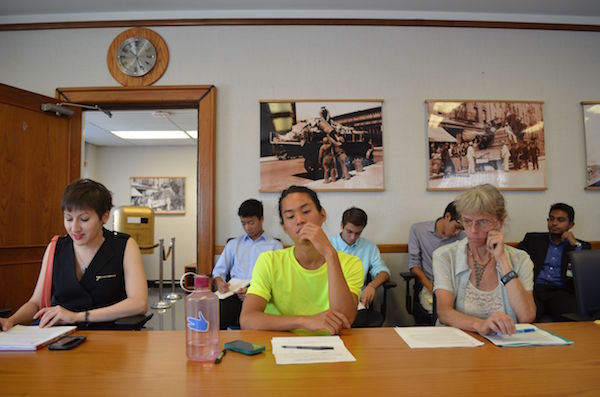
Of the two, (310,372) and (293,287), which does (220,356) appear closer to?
(310,372)

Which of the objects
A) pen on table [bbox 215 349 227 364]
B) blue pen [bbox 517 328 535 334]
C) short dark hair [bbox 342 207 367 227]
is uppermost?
short dark hair [bbox 342 207 367 227]

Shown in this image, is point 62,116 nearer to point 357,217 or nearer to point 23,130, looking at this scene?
point 23,130

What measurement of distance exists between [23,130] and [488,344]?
381 centimetres

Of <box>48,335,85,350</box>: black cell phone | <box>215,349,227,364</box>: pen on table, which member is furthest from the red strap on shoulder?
<box>215,349,227,364</box>: pen on table

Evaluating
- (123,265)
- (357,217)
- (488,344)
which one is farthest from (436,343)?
(357,217)

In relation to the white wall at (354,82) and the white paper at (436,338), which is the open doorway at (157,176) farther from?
the white paper at (436,338)

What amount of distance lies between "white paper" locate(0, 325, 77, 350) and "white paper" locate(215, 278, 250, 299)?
1346 millimetres

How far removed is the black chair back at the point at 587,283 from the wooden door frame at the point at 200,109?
2.71 meters

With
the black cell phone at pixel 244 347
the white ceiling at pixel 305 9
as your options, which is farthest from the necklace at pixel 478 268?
the white ceiling at pixel 305 9

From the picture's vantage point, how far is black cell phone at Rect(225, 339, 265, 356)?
3.88 feet

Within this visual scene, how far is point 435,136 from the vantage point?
11.9 ft

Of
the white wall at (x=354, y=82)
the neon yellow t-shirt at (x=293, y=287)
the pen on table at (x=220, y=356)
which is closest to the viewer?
the pen on table at (x=220, y=356)

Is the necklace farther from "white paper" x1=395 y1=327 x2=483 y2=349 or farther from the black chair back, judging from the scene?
the black chair back

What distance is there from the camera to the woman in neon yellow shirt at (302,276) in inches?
58.6
